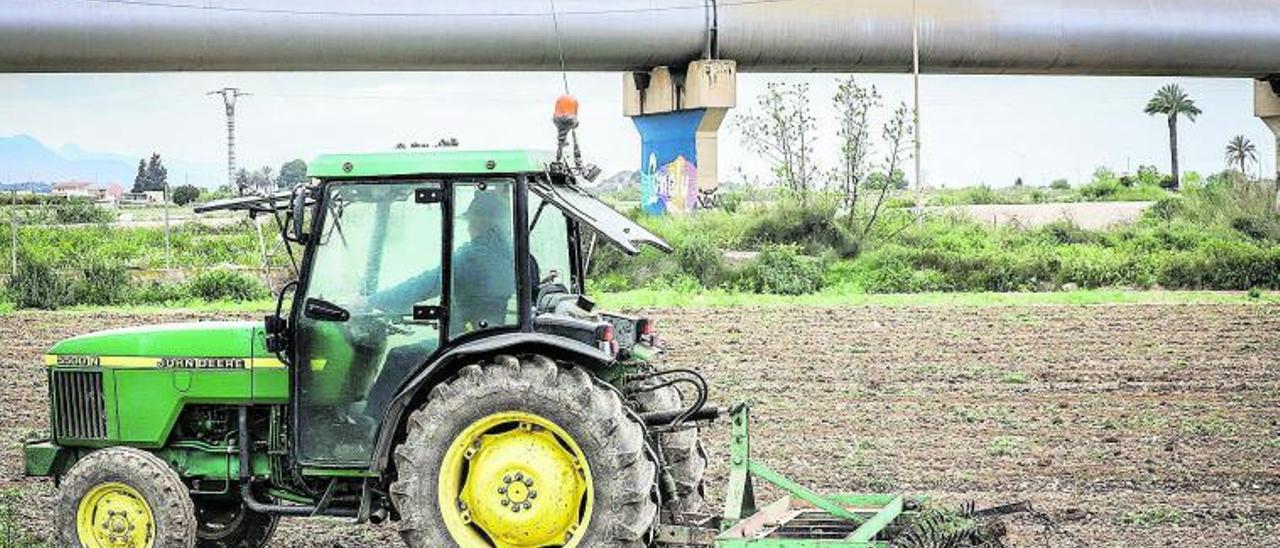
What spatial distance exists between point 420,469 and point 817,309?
49.7 feet

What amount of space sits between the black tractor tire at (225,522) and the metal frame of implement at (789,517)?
7.05 ft

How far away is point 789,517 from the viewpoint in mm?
8328

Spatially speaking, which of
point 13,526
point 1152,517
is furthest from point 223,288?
point 1152,517

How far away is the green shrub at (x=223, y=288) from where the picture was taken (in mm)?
25391

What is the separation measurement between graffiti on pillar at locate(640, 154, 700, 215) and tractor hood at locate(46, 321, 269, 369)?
23626 mm

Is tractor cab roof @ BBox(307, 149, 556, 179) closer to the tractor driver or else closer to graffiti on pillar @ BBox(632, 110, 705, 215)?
the tractor driver

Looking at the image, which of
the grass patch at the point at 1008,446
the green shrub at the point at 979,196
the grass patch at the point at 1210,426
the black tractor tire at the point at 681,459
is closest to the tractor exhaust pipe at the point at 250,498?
the black tractor tire at the point at 681,459

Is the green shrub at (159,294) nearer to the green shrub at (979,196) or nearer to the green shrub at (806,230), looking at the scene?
the green shrub at (806,230)

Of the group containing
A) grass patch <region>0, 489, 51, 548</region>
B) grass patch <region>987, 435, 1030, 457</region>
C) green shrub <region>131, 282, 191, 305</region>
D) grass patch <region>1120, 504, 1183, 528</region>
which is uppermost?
green shrub <region>131, 282, 191, 305</region>

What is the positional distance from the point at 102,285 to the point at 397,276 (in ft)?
60.8

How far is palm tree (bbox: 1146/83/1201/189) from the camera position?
46219 millimetres

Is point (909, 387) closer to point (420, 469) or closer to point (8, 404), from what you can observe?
point (8, 404)

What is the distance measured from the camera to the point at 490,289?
7.80m

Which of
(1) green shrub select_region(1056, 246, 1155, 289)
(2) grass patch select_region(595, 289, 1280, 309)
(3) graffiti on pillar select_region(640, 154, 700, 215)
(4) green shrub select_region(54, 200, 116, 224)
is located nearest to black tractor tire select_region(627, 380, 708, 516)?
(2) grass patch select_region(595, 289, 1280, 309)
